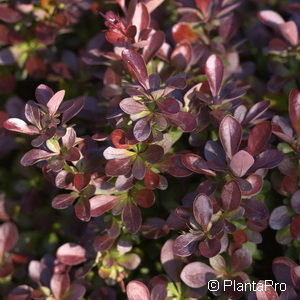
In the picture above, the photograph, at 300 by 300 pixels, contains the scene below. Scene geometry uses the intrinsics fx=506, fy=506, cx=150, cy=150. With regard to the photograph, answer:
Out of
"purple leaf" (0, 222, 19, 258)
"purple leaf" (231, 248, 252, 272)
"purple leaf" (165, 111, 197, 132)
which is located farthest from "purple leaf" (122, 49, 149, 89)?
"purple leaf" (0, 222, 19, 258)

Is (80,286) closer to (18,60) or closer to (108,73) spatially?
(108,73)

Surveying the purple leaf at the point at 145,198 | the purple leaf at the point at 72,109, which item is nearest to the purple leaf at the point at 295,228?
the purple leaf at the point at 145,198

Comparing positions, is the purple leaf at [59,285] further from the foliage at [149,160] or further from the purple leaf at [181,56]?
the purple leaf at [181,56]

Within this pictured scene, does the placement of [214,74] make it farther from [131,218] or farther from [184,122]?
[131,218]

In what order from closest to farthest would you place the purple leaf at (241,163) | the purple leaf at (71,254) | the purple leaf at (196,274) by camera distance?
1. the purple leaf at (241,163)
2. the purple leaf at (196,274)
3. the purple leaf at (71,254)

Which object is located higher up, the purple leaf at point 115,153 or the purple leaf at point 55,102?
the purple leaf at point 55,102

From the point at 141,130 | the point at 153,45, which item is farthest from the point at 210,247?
the point at 153,45
